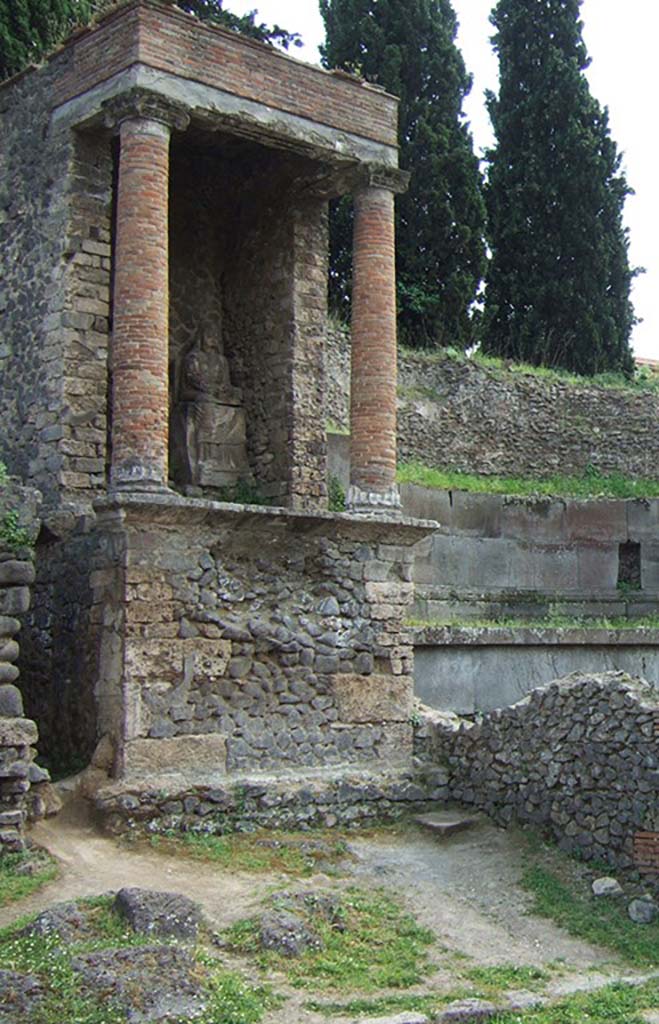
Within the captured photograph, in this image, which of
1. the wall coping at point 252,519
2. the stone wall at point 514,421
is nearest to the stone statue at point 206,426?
the wall coping at point 252,519

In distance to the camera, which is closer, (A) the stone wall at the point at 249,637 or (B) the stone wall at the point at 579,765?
(B) the stone wall at the point at 579,765

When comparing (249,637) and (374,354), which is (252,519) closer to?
(249,637)

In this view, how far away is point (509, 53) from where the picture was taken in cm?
2606

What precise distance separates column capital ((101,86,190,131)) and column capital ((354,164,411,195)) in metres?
2.27

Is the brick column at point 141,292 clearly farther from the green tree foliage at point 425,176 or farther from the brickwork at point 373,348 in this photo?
the green tree foliage at point 425,176

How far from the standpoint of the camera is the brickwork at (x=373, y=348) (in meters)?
14.8

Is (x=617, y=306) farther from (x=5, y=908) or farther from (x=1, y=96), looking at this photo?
(x=5, y=908)

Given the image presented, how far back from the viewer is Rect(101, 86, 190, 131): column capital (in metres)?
13.6

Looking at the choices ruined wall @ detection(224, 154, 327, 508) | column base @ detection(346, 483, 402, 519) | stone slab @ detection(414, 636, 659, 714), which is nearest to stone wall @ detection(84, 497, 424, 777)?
column base @ detection(346, 483, 402, 519)

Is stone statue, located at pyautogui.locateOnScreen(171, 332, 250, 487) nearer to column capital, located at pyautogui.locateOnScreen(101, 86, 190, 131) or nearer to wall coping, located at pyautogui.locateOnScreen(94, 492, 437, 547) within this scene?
wall coping, located at pyautogui.locateOnScreen(94, 492, 437, 547)

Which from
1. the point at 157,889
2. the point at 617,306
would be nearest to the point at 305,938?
the point at 157,889

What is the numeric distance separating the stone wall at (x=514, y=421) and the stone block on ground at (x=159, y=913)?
40.4 feet

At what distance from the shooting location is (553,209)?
997 inches

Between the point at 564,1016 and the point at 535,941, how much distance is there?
1650mm
